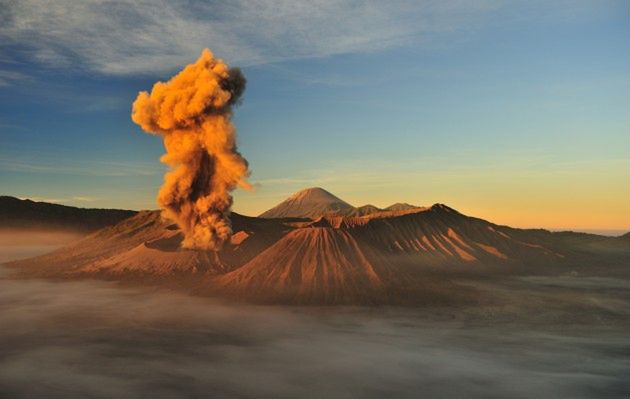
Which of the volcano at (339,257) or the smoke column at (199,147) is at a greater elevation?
the smoke column at (199,147)

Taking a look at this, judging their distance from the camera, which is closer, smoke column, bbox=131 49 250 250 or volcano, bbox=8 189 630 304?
volcano, bbox=8 189 630 304

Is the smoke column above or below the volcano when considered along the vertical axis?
above

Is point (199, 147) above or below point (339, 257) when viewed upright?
above

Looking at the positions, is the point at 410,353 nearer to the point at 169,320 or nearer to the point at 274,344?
the point at 274,344

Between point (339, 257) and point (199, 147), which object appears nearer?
point (339, 257)

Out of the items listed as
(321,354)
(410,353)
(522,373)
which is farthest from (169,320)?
(522,373)
